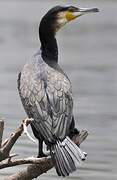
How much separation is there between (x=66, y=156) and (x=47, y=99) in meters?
0.50

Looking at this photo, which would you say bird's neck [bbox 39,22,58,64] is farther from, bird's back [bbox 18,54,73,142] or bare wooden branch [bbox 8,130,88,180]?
bare wooden branch [bbox 8,130,88,180]

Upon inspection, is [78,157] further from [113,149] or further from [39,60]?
[113,149]

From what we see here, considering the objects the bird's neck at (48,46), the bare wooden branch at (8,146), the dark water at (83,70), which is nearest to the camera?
the bare wooden branch at (8,146)

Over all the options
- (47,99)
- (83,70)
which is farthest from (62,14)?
(83,70)

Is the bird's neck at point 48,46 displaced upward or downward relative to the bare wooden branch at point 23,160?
upward

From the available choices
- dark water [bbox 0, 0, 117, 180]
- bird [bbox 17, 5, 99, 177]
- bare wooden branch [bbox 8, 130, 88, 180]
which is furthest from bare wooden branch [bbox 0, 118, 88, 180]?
dark water [bbox 0, 0, 117, 180]

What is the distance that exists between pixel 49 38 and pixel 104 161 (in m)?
3.69

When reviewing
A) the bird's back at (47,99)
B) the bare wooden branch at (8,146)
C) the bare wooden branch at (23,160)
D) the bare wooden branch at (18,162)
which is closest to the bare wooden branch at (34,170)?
the bare wooden branch at (23,160)

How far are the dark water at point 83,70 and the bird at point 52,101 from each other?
256 centimetres

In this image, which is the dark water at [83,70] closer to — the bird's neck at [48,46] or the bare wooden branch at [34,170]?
the bird's neck at [48,46]

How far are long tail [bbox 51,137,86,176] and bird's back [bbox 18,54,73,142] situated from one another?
0.07m

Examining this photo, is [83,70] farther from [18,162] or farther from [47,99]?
[18,162]

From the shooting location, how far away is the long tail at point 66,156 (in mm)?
6395

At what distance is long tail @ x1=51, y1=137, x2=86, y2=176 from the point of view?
252 inches
